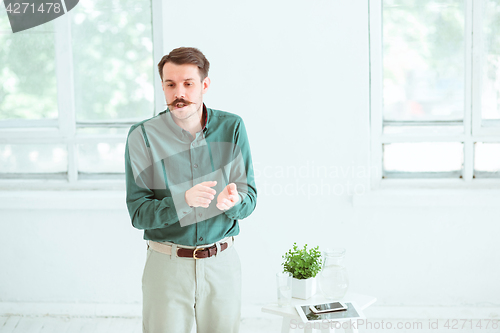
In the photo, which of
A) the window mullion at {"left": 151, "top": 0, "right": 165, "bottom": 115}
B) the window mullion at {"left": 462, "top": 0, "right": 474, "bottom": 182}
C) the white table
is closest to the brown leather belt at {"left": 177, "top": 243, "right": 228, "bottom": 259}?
the white table

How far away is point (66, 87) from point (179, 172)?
5.11 ft

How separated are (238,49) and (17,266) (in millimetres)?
1956

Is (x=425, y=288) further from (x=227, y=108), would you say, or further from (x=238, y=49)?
(x=238, y=49)

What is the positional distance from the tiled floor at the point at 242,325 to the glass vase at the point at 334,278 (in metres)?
0.95

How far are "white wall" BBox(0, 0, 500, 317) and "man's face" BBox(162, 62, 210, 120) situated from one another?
3.30ft

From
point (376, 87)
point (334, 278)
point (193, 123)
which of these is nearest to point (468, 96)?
point (376, 87)

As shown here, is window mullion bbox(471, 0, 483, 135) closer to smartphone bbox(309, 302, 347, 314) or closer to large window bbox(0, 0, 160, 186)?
smartphone bbox(309, 302, 347, 314)

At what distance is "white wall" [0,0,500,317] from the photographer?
264cm

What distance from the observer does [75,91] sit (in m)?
2.96

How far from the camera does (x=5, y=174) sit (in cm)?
302

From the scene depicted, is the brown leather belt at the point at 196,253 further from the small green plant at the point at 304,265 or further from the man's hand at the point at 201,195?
the small green plant at the point at 304,265

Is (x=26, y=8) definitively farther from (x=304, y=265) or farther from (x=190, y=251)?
(x=304, y=265)

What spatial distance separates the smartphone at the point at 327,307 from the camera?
69.9 inches

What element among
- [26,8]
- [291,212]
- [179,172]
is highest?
[26,8]
